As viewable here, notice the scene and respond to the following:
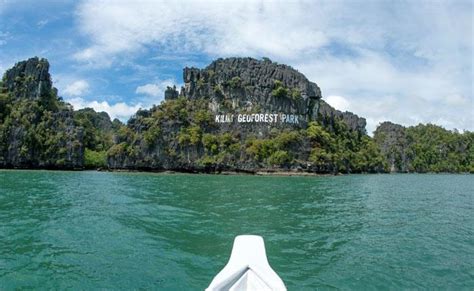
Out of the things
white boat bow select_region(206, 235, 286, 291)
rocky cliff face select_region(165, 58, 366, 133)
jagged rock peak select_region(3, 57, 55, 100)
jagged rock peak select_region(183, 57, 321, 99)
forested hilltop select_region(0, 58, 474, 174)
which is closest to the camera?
white boat bow select_region(206, 235, 286, 291)

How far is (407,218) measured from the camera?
744 inches

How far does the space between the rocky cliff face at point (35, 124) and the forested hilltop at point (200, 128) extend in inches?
9.8

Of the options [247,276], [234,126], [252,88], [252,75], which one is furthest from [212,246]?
[252,75]

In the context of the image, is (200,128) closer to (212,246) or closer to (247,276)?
(212,246)

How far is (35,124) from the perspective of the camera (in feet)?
342

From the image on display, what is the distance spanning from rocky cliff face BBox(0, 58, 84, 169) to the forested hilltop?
0.81 ft

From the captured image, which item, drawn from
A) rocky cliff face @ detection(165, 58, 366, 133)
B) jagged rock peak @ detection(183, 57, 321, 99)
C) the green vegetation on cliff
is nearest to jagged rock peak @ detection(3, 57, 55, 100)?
rocky cliff face @ detection(165, 58, 366, 133)

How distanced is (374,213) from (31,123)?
107 m

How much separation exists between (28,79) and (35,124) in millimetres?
14496

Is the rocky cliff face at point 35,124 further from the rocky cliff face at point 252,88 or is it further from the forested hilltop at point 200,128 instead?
the rocky cliff face at point 252,88

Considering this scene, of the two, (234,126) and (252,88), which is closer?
(234,126)

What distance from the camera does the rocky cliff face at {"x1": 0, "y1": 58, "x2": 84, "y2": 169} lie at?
98.0 meters

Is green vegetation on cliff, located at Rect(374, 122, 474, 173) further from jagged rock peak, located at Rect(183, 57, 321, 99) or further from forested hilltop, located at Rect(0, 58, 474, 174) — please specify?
jagged rock peak, located at Rect(183, 57, 321, 99)

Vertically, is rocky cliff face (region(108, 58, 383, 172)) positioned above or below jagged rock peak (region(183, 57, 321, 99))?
below
